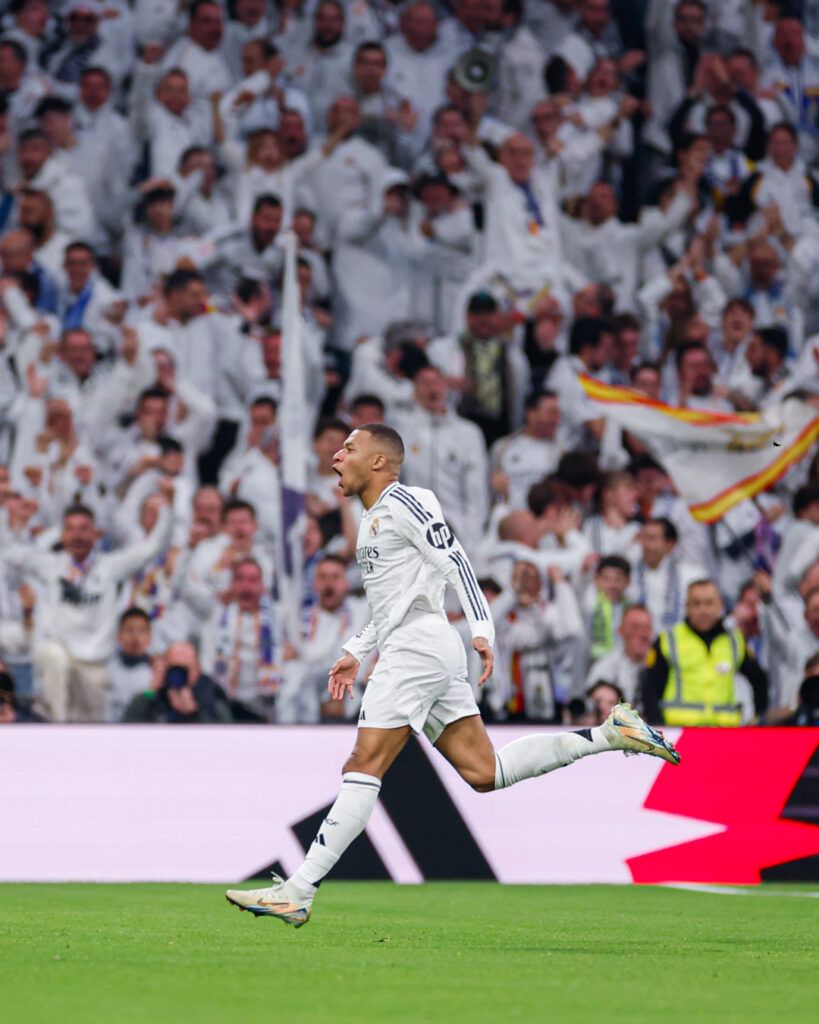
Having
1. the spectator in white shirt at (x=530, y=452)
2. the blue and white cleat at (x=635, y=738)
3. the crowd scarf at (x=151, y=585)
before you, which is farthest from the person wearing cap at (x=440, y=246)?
the blue and white cleat at (x=635, y=738)

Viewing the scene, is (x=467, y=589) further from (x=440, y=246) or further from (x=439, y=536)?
(x=440, y=246)

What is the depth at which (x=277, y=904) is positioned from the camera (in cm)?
680

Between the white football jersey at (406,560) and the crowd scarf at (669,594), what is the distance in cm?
692

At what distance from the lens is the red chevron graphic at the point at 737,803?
10883mm

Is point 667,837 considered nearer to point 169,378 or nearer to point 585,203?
point 169,378

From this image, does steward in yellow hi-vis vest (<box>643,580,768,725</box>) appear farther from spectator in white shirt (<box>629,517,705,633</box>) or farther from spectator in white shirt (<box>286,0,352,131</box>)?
spectator in white shirt (<box>286,0,352,131</box>)

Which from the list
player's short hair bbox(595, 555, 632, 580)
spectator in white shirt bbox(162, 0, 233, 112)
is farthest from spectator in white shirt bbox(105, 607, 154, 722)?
spectator in white shirt bbox(162, 0, 233, 112)

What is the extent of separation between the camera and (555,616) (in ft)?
45.3

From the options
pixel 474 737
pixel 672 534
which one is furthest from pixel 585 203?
pixel 474 737

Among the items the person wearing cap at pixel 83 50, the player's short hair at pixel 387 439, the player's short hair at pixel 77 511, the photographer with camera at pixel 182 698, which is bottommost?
the photographer with camera at pixel 182 698

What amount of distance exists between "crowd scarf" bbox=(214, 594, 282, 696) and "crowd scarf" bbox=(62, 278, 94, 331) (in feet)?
10.5

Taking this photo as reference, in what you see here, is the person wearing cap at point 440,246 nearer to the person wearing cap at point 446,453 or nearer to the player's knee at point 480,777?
the person wearing cap at point 446,453

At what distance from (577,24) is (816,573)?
634 centimetres

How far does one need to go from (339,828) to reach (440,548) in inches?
45.7
